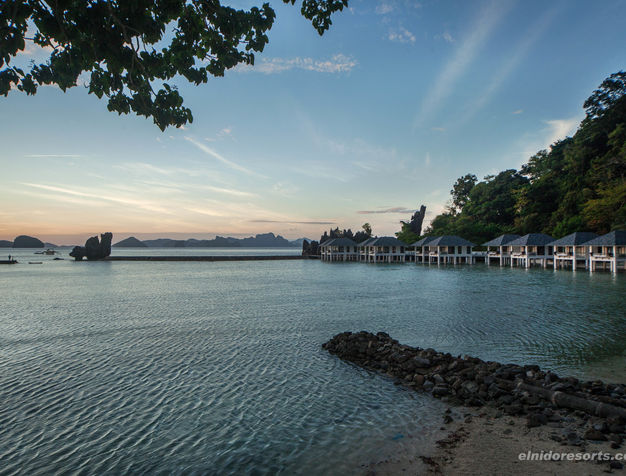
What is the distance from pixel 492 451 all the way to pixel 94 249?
98.6 m

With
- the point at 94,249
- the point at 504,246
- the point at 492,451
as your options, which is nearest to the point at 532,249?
the point at 504,246

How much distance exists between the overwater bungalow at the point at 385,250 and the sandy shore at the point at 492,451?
65.6 m

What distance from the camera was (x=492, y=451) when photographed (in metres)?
5.35

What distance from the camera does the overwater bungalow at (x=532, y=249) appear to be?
159 ft

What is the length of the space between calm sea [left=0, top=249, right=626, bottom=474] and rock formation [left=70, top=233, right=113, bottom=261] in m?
74.2

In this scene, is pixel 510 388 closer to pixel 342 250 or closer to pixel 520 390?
pixel 520 390

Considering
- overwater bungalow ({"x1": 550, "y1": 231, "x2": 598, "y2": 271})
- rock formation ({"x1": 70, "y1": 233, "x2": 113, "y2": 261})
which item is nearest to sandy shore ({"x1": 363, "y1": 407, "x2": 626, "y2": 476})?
overwater bungalow ({"x1": 550, "y1": 231, "x2": 598, "y2": 271})

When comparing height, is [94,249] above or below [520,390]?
above

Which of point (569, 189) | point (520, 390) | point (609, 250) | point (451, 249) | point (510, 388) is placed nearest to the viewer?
point (520, 390)

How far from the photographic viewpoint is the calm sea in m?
5.73

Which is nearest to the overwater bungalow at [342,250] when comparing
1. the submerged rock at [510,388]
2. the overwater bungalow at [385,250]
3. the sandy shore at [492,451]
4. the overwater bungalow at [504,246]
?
the overwater bungalow at [385,250]

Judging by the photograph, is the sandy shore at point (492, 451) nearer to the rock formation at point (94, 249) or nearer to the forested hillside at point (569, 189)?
the forested hillside at point (569, 189)

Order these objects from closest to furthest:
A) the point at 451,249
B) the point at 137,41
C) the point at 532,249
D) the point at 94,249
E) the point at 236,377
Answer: the point at 137,41, the point at 236,377, the point at 532,249, the point at 451,249, the point at 94,249

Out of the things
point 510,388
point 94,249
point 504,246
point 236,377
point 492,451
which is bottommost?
point 236,377
